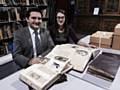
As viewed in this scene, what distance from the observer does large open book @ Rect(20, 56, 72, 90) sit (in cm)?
91

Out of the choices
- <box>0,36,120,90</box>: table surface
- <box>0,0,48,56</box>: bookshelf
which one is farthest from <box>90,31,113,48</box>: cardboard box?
<box>0,0,48,56</box>: bookshelf

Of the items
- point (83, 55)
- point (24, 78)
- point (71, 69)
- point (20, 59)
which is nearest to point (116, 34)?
point (83, 55)

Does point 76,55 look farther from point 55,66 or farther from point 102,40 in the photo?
point 102,40

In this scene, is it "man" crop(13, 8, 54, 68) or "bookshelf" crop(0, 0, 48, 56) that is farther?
"bookshelf" crop(0, 0, 48, 56)

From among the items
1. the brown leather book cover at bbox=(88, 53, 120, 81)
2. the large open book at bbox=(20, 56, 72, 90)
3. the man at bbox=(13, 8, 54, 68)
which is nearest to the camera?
Answer: the large open book at bbox=(20, 56, 72, 90)

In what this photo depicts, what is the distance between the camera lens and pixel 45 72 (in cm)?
99

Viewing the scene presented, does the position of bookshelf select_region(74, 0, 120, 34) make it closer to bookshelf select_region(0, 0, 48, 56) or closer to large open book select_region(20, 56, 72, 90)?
bookshelf select_region(0, 0, 48, 56)

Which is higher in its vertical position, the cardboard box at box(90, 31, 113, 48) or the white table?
the cardboard box at box(90, 31, 113, 48)

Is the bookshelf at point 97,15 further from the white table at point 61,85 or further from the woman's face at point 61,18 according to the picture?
the white table at point 61,85

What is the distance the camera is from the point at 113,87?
3.26 ft

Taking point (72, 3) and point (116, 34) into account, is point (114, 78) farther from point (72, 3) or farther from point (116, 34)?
point (72, 3)

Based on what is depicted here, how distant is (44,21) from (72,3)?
1315 millimetres

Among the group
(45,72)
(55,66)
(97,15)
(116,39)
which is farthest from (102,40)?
(97,15)

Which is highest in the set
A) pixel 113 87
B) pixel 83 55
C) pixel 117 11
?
pixel 117 11
